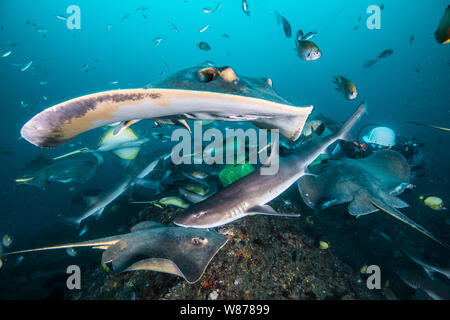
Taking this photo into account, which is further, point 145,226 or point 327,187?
point 327,187

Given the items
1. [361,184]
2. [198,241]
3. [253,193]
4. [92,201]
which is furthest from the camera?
[92,201]

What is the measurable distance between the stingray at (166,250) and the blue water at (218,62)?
656 centimetres

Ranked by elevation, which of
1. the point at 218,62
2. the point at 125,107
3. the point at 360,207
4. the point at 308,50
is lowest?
the point at 218,62

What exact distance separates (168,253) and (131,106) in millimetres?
1657

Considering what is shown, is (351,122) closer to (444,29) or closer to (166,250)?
(444,29)

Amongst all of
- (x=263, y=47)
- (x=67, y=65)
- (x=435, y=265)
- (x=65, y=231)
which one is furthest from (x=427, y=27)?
(x=67, y=65)

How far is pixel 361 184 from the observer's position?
10.8ft

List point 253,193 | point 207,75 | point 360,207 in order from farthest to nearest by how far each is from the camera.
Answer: point 360,207, point 253,193, point 207,75

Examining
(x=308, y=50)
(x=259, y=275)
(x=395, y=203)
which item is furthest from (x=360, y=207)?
(x=308, y=50)

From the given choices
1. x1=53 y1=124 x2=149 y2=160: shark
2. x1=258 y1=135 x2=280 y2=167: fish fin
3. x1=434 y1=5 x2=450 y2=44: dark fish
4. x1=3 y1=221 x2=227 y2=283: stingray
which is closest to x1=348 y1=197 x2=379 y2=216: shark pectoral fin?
x1=258 y1=135 x2=280 y2=167: fish fin

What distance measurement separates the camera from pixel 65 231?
7.54 metres

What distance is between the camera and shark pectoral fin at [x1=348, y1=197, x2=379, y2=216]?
9.55 ft

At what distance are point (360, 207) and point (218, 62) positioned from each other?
8770cm
